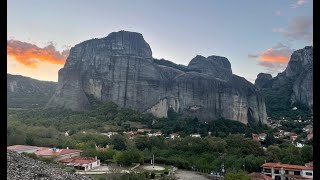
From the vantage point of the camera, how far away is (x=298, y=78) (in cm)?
6250

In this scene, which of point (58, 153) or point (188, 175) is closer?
point (188, 175)

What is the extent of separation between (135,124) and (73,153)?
18.4 meters

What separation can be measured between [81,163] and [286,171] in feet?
35.7

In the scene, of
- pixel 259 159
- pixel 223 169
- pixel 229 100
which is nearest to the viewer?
pixel 223 169

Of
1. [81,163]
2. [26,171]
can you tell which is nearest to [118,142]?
[81,163]

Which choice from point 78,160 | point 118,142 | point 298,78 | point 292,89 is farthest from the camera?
point 292,89

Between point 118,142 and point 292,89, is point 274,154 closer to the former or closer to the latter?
point 118,142

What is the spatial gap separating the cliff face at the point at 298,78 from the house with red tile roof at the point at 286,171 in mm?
38594

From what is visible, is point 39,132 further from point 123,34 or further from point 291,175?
point 123,34

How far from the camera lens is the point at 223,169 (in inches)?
734

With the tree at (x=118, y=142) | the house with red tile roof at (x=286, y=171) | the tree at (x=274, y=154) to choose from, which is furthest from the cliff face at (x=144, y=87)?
the house with red tile roof at (x=286, y=171)

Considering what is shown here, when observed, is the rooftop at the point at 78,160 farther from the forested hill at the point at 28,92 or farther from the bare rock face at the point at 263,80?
the bare rock face at the point at 263,80

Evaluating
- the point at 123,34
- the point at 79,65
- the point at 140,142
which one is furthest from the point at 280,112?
the point at 140,142

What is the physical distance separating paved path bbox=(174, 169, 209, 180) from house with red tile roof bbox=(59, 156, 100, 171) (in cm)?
448
